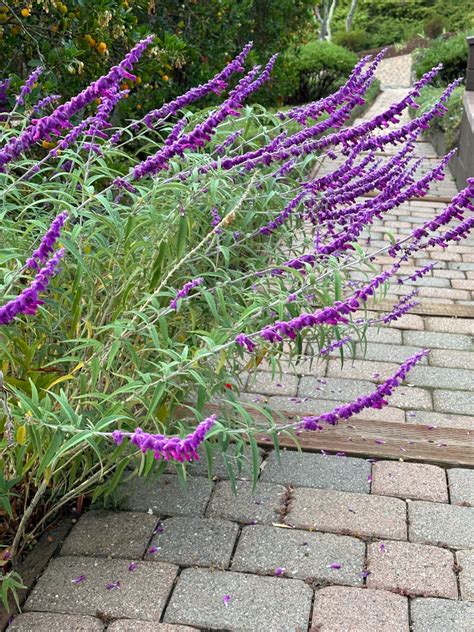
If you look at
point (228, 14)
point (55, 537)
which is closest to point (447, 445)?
point (55, 537)

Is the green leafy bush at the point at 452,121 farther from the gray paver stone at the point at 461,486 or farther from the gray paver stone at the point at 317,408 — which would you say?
the gray paver stone at the point at 461,486

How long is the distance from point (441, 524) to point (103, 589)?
1184mm

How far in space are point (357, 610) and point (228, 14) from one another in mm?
8218

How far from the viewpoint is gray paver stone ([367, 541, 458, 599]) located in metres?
2.47

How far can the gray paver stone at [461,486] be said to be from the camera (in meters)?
2.97

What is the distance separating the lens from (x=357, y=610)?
2.36m

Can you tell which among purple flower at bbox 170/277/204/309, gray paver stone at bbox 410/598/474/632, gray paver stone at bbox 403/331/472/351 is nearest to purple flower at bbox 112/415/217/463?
purple flower at bbox 170/277/204/309

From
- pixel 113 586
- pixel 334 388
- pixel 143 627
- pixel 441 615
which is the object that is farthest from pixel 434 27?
pixel 143 627

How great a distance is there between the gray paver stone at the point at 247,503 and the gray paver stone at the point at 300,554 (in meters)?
0.08

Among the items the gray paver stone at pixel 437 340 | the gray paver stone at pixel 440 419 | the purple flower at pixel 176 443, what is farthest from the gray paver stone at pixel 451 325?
the purple flower at pixel 176 443

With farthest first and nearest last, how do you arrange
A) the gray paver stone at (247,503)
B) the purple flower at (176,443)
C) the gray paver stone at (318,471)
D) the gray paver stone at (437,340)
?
1. the gray paver stone at (437,340)
2. the gray paver stone at (318,471)
3. the gray paver stone at (247,503)
4. the purple flower at (176,443)

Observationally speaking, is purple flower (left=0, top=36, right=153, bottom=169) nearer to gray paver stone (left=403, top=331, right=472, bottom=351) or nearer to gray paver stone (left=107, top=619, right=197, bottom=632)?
gray paver stone (left=107, top=619, right=197, bottom=632)

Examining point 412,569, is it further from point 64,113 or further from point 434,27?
point 434,27

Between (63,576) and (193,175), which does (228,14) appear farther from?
(63,576)
